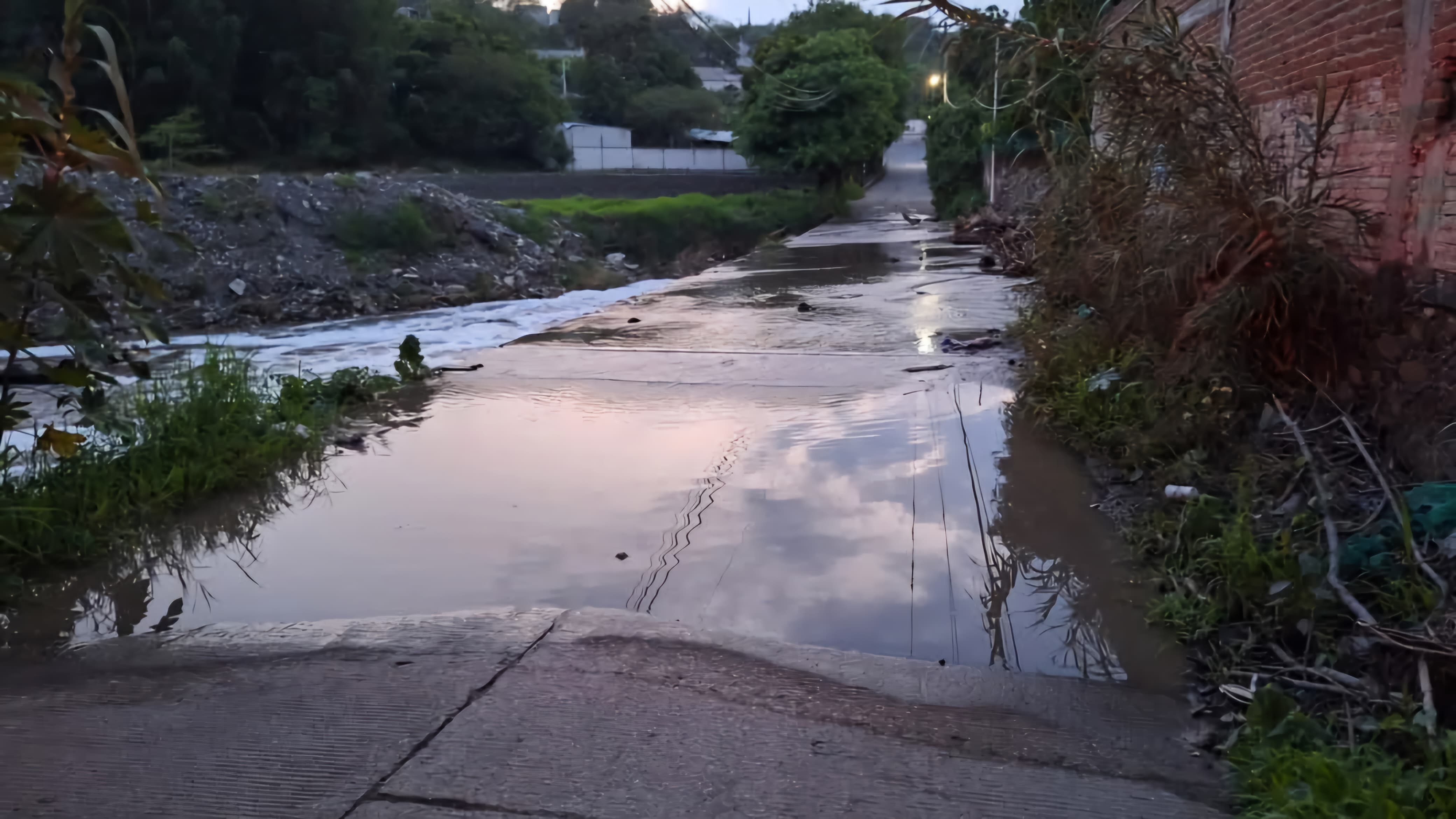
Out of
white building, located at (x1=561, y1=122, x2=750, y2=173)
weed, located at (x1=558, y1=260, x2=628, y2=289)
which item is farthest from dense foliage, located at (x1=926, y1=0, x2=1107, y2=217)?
white building, located at (x1=561, y1=122, x2=750, y2=173)

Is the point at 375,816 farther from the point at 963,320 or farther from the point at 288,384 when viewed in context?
the point at 963,320

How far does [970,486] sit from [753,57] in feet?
109

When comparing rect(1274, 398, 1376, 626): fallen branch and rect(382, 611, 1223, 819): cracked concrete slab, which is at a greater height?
rect(1274, 398, 1376, 626): fallen branch

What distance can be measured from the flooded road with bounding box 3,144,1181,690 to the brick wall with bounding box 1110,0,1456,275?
6.12ft

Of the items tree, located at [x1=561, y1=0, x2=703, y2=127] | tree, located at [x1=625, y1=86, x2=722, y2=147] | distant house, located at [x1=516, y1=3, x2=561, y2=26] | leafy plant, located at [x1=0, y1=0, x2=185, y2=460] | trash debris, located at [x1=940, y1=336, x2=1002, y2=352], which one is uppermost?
distant house, located at [x1=516, y1=3, x2=561, y2=26]

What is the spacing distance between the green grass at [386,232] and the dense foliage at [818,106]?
1422cm

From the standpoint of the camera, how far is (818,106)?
32844 mm

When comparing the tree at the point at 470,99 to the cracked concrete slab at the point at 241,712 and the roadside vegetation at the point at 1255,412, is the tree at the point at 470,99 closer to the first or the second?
the roadside vegetation at the point at 1255,412

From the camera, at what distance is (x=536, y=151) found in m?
47.0

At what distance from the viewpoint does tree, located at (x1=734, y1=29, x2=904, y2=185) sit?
107 feet

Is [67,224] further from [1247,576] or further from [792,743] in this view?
[1247,576]

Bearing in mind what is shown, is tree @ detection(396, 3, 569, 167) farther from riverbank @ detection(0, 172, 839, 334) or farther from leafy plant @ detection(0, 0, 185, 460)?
leafy plant @ detection(0, 0, 185, 460)

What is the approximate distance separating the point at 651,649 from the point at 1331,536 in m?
2.36

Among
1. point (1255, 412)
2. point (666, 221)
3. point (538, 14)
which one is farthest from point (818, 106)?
point (538, 14)
